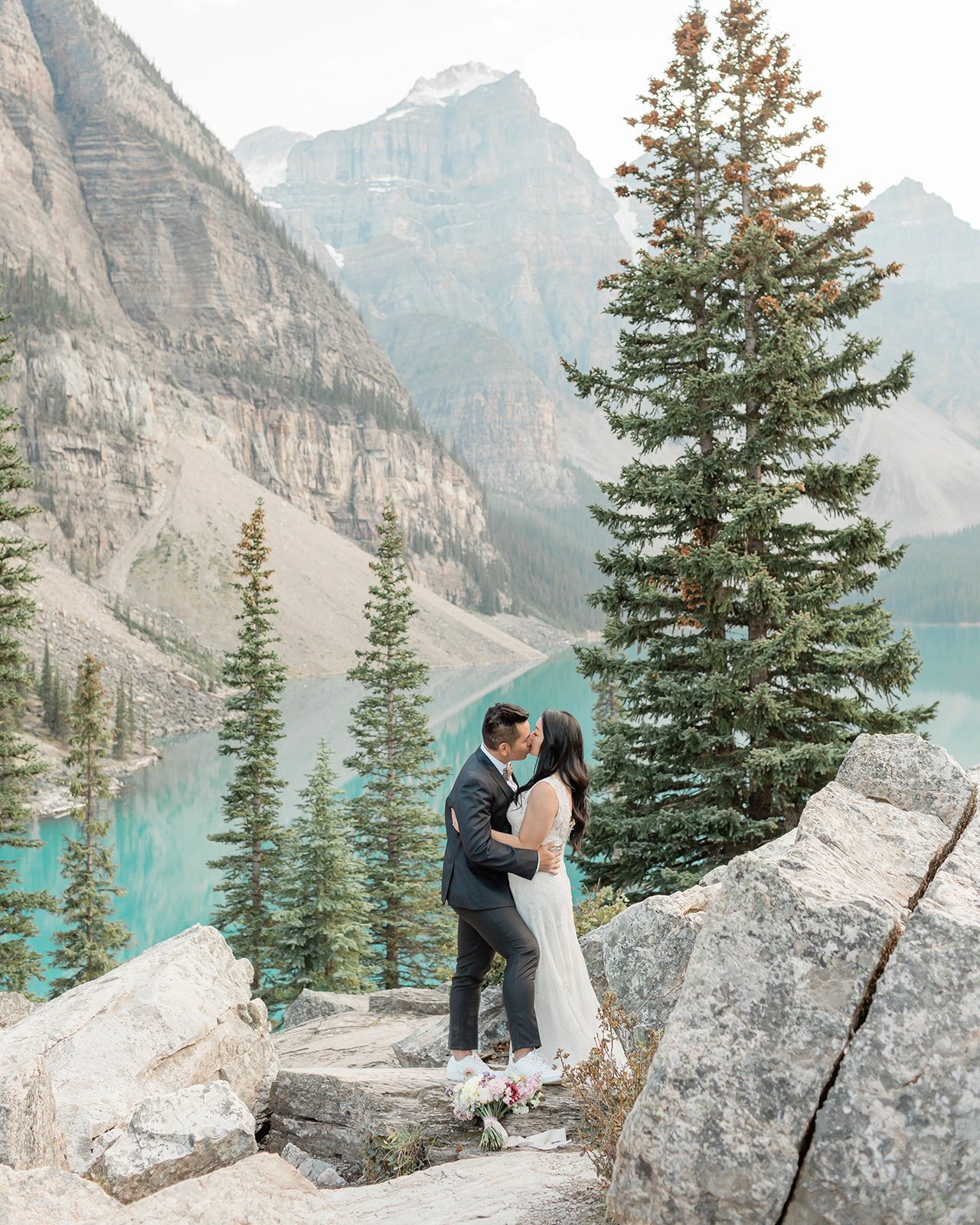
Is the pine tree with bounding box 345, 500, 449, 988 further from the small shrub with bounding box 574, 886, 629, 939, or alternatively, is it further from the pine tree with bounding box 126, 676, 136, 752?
the pine tree with bounding box 126, 676, 136, 752

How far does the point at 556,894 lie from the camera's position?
6.11m

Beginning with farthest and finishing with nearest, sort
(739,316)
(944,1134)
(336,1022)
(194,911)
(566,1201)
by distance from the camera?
(194,911), (739,316), (336,1022), (566,1201), (944,1134)

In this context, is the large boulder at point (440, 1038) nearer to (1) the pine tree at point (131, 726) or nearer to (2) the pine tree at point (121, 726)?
(2) the pine tree at point (121, 726)

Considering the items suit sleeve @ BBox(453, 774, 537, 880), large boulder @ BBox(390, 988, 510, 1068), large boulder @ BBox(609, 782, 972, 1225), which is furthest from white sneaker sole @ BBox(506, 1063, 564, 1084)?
large boulder @ BBox(609, 782, 972, 1225)

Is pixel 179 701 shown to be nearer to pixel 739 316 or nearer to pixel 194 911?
pixel 194 911

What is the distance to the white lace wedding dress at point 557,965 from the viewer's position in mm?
6094

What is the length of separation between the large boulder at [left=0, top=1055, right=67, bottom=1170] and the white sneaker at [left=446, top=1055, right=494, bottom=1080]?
8.30ft

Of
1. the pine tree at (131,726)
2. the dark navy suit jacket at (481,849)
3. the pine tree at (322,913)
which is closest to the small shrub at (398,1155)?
the dark navy suit jacket at (481,849)

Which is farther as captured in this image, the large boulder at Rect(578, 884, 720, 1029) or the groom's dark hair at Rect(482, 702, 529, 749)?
the groom's dark hair at Rect(482, 702, 529, 749)

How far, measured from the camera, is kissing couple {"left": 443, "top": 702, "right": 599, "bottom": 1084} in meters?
5.93

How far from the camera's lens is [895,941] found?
371 cm

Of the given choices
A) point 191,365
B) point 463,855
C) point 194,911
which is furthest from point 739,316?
point 191,365

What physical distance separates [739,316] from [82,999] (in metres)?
11.7

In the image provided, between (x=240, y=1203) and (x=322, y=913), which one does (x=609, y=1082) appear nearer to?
(x=240, y=1203)
